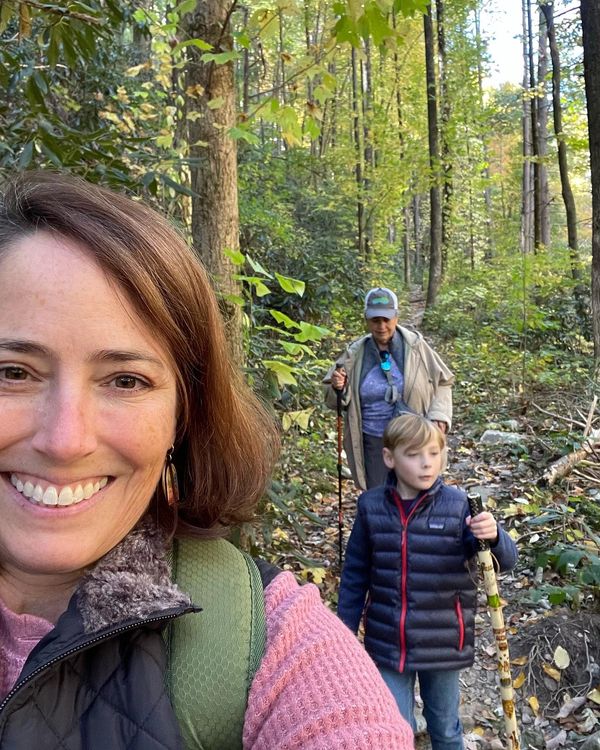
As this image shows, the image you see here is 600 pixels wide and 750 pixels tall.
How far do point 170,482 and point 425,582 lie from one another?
1703 mm

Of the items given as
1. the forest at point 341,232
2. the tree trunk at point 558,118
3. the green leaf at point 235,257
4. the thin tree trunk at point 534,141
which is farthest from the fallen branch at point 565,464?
the tree trunk at point 558,118

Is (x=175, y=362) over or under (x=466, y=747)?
over

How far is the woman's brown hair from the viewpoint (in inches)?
43.6

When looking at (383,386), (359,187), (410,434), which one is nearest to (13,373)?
(410,434)

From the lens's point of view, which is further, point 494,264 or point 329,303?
point 494,264

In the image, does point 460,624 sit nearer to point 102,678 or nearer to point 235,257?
point 102,678

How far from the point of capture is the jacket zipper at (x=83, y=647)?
936 millimetres

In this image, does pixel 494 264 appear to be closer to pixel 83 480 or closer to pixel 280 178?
pixel 280 178

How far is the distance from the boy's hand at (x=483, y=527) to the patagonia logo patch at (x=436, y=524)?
20 cm

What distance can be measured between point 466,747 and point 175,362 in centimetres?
312

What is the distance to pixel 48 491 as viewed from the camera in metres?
1.08

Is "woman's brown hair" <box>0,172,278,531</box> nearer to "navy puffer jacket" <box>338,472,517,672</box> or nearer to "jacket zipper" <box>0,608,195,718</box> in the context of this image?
"jacket zipper" <box>0,608,195,718</box>

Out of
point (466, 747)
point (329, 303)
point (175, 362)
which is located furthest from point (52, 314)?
point (329, 303)

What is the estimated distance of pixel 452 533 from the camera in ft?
8.76
